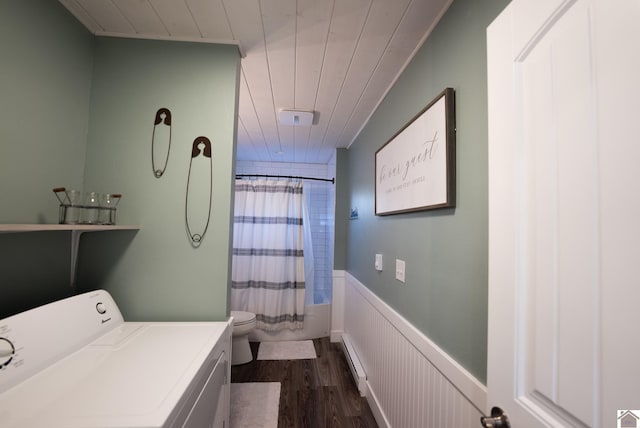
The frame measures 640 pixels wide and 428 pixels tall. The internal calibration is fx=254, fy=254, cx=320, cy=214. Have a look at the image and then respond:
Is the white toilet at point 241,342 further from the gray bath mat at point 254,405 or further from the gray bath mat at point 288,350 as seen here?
the gray bath mat at point 254,405

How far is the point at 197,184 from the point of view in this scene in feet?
4.33

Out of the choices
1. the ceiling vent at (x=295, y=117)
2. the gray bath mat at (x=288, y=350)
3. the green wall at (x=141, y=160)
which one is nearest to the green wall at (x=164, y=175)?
the green wall at (x=141, y=160)

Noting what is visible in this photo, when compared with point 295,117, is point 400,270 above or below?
below

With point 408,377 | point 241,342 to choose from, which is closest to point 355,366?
point 408,377

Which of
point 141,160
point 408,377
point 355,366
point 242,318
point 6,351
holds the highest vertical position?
point 141,160

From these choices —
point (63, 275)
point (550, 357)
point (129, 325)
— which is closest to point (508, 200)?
point (550, 357)

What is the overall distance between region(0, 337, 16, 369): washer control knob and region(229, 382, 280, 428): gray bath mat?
139 centimetres

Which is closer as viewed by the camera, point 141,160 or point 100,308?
point 100,308

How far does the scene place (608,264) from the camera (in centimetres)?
43

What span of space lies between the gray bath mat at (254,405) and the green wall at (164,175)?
38.4 inches

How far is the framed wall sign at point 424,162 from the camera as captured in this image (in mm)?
1022

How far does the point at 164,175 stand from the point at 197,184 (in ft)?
0.55

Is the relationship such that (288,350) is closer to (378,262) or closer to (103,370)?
(378,262)

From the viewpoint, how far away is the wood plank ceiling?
112 cm
